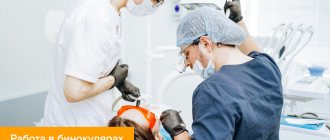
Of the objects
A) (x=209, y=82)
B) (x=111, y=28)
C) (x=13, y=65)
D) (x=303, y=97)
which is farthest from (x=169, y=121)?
(x=303, y=97)

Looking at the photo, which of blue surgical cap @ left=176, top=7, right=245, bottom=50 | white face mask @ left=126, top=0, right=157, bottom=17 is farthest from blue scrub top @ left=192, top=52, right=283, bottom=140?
white face mask @ left=126, top=0, right=157, bottom=17

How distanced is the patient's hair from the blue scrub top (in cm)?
19

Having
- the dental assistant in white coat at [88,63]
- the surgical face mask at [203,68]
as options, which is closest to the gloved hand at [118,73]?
the dental assistant in white coat at [88,63]

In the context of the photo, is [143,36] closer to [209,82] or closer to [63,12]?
[63,12]

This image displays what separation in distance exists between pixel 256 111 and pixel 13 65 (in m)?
1.27

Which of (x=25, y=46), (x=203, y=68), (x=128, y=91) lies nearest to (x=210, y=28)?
(x=203, y=68)

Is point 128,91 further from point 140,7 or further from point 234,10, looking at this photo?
point 234,10

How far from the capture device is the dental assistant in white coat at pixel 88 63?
1.33 meters

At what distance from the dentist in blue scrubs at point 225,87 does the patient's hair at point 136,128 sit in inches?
3.2

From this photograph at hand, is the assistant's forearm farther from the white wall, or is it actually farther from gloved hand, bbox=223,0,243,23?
the white wall

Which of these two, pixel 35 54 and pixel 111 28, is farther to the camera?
pixel 35 54

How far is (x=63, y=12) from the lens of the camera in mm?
2092

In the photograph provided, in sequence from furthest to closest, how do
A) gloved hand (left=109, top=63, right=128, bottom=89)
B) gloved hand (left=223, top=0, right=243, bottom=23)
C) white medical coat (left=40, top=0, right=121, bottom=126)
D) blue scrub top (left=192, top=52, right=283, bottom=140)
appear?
gloved hand (left=223, top=0, right=243, bottom=23) → gloved hand (left=109, top=63, right=128, bottom=89) → white medical coat (left=40, top=0, right=121, bottom=126) → blue scrub top (left=192, top=52, right=283, bottom=140)

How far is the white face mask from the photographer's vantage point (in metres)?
1.59
